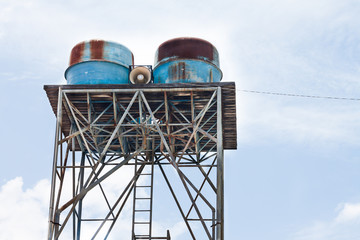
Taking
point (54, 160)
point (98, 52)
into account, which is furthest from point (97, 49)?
point (54, 160)

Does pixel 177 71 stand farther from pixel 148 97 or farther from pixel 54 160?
pixel 54 160

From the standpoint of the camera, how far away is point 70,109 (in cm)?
2512

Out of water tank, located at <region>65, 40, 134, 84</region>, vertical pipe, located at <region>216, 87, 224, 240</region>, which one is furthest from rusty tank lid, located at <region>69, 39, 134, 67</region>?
vertical pipe, located at <region>216, 87, 224, 240</region>

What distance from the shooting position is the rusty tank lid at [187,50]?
25.7 meters

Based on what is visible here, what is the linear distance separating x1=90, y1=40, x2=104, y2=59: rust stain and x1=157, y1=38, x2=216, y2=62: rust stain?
2.59 metres

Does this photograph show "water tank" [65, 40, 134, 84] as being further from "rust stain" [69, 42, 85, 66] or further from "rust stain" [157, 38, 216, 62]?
"rust stain" [157, 38, 216, 62]

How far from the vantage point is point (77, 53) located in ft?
85.7

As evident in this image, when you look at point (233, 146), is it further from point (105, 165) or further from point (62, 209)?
point (62, 209)

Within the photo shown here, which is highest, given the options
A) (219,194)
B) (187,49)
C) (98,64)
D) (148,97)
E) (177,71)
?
(187,49)

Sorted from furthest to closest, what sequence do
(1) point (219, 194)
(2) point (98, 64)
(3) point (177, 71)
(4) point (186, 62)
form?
1. (2) point (98, 64)
2. (4) point (186, 62)
3. (3) point (177, 71)
4. (1) point (219, 194)

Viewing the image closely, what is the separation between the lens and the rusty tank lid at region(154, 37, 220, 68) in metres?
25.7

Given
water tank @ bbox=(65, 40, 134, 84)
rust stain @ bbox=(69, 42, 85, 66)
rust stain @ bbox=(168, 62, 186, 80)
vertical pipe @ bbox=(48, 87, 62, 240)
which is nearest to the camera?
vertical pipe @ bbox=(48, 87, 62, 240)

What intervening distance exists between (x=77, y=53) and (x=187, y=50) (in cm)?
496

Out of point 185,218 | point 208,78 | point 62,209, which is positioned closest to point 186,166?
point 185,218
